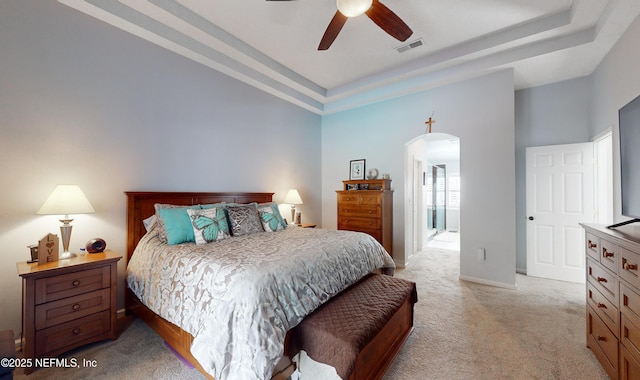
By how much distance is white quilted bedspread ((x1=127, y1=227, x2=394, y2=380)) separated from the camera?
142 centimetres

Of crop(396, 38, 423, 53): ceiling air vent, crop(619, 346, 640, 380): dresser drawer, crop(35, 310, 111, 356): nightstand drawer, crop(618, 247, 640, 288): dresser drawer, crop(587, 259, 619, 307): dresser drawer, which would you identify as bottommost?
crop(35, 310, 111, 356): nightstand drawer

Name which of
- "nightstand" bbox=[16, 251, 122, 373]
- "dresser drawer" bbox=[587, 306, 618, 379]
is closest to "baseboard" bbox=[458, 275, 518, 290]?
"dresser drawer" bbox=[587, 306, 618, 379]

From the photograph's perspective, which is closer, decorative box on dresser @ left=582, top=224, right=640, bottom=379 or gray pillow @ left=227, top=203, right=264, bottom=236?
decorative box on dresser @ left=582, top=224, right=640, bottom=379

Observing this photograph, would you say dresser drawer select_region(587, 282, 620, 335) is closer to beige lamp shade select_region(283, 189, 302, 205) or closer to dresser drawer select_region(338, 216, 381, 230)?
dresser drawer select_region(338, 216, 381, 230)

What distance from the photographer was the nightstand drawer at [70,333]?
1.84 m

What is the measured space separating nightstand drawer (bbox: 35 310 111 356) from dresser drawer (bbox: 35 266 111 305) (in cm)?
23

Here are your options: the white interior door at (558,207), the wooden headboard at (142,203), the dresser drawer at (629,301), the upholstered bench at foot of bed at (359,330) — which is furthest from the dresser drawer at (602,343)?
the wooden headboard at (142,203)

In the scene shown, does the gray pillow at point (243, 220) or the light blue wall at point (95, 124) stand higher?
the light blue wall at point (95, 124)

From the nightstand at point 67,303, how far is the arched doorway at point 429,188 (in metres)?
4.06

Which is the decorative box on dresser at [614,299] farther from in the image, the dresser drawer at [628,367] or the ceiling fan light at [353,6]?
the ceiling fan light at [353,6]

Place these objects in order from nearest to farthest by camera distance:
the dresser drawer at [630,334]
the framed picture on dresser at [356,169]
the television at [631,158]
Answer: the dresser drawer at [630,334] → the television at [631,158] → the framed picture on dresser at [356,169]

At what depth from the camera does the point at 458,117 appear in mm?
3730

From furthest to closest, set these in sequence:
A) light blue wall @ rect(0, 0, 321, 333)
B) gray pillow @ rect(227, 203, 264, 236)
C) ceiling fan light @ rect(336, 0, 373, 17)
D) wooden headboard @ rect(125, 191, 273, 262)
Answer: gray pillow @ rect(227, 203, 264, 236)
wooden headboard @ rect(125, 191, 273, 262)
light blue wall @ rect(0, 0, 321, 333)
ceiling fan light @ rect(336, 0, 373, 17)

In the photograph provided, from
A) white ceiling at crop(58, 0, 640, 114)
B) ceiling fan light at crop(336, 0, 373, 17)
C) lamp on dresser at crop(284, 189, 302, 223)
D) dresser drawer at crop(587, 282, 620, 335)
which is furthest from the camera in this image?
lamp on dresser at crop(284, 189, 302, 223)
